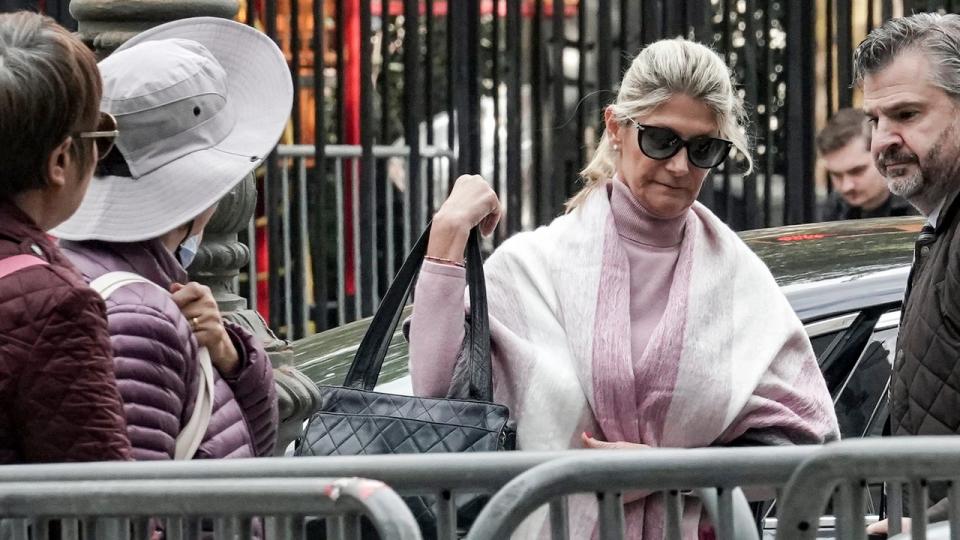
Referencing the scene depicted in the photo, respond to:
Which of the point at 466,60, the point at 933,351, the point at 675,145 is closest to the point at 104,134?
the point at 675,145

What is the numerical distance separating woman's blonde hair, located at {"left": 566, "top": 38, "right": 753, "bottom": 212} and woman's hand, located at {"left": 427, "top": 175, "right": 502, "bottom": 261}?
35cm

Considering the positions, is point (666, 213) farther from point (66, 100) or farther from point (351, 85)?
point (351, 85)

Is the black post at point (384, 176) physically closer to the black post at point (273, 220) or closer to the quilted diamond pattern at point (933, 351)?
the black post at point (273, 220)

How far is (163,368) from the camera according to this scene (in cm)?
266

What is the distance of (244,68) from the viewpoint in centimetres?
348

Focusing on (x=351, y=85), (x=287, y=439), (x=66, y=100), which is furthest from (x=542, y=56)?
(x=66, y=100)

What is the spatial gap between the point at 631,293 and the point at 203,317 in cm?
100

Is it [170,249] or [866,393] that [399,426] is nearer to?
[170,249]

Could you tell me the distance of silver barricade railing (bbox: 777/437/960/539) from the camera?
233 centimetres

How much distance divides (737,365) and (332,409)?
2.64 feet

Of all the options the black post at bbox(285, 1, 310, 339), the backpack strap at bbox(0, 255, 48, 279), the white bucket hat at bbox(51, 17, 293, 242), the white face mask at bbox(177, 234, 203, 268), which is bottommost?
the black post at bbox(285, 1, 310, 339)

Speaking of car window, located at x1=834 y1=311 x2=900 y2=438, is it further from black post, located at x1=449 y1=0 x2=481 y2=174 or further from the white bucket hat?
black post, located at x1=449 y1=0 x2=481 y2=174

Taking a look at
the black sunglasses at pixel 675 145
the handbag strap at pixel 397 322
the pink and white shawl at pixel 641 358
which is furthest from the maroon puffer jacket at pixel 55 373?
the black sunglasses at pixel 675 145

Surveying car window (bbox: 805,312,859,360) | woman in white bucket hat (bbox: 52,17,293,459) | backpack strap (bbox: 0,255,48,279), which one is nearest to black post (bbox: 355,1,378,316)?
car window (bbox: 805,312,859,360)
